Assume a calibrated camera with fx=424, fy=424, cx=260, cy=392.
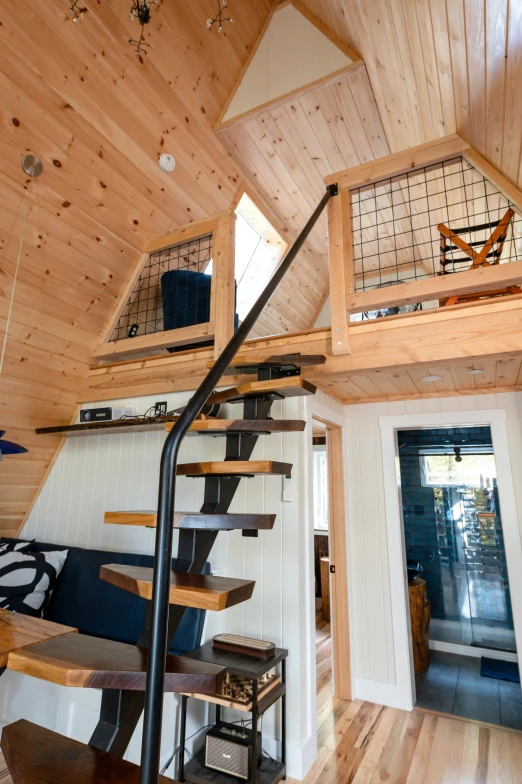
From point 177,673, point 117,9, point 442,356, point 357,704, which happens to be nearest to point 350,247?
point 442,356

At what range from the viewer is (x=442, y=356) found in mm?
2166

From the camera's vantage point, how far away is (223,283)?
292 cm

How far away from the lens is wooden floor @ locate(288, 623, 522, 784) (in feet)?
7.45

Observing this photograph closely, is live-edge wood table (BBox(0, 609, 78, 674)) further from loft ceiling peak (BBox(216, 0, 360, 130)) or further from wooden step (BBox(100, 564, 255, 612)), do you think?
loft ceiling peak (BBox(216, 0, 360, 130))

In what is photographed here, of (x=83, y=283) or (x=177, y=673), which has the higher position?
(x=83, y=283)

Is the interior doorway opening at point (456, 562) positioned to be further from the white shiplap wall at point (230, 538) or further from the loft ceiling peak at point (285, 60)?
the loft ceiling peak at point (285, 60)

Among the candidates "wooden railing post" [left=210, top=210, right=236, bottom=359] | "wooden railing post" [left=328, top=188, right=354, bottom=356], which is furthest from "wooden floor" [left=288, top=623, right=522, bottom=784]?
"wooden railing post" [left=210, top=210, right=236, bottom=359]

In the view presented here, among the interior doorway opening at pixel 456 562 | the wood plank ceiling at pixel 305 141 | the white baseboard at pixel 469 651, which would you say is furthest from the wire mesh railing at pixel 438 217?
the white baseboard at pixel 469 651

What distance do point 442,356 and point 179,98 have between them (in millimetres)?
→ 2619

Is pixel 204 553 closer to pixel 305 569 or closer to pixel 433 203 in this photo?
pixel 305 569

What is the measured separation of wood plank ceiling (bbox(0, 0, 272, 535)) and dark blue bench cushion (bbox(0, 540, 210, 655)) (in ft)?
3.36

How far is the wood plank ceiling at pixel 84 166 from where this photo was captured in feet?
7.63

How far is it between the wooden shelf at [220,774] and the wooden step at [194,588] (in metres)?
1.45

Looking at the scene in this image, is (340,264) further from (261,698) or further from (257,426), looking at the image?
(261,698)
